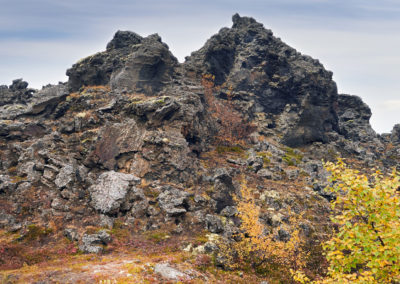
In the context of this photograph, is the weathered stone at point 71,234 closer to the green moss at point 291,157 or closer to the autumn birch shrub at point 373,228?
the autumn birch shrub at point 373,228

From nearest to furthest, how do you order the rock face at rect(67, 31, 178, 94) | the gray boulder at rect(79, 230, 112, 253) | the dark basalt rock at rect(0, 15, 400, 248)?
the gray boulder at rect(79, 230, 112, 253)
the dark basalt rock at rect(0, 15, 400, 248)
the rock face at rect(67, 31, 178, 94)

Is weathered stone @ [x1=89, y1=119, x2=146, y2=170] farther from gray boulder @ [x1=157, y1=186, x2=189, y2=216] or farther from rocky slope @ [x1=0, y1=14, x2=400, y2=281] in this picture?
gray boulder @ [x1=157, y1=186, x2=189, y2=216]

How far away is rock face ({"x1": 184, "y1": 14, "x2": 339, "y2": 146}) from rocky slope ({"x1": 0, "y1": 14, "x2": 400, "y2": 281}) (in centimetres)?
49

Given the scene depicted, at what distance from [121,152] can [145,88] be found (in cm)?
3127

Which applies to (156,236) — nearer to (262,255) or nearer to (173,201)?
(173,201)

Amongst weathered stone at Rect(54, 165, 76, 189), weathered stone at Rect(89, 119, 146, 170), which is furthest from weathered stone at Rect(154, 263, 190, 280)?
weathered stone at Rect(89, 119, 146, 170)

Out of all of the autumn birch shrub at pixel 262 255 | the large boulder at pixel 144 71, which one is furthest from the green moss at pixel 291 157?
the large boulder at pixel 144 71

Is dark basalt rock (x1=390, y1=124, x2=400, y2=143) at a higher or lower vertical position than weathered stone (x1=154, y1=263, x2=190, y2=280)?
higher

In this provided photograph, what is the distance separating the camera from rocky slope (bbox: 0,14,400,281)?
→ 36906 millimetres

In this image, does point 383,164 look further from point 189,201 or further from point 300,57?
point 189,201

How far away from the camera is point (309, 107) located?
89.4m

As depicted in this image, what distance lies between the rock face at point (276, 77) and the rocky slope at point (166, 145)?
49 cm

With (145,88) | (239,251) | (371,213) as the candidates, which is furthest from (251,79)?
(371,213)

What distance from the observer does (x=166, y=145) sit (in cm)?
4969
